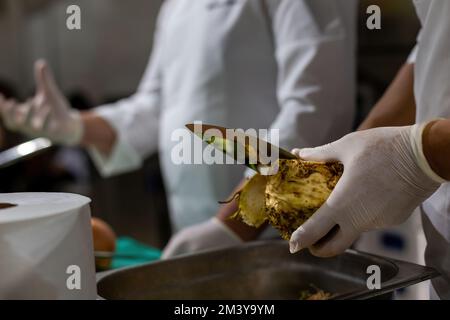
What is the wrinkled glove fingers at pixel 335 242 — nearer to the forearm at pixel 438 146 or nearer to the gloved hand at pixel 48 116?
the forearm at pixel 438 146

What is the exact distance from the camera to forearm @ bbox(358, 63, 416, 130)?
0.93 m

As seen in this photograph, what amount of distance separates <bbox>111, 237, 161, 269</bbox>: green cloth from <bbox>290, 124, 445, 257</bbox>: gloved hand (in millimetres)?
585

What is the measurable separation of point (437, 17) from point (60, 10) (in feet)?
9.32

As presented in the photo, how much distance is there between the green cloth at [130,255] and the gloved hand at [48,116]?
1.80 feet

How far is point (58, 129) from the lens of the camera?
1901mm

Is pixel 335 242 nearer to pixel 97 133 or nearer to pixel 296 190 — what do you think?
pixel 296 190

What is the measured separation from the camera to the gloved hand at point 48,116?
1.84 m

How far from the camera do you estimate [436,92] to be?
887mm

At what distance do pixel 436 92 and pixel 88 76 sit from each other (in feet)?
9.39

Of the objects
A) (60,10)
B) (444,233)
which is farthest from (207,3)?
(60,10)

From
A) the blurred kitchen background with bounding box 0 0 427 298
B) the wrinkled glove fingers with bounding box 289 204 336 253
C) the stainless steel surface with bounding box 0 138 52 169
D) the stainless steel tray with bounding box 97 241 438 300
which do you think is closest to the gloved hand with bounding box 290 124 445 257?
the wrinkled glove fingers with bounding box 289 204 336 253

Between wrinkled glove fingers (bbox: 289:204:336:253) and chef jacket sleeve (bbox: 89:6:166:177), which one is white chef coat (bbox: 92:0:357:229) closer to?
chef jacket sleeve (bbox: 89:6:166:177)

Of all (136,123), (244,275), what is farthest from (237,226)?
(136,123)
